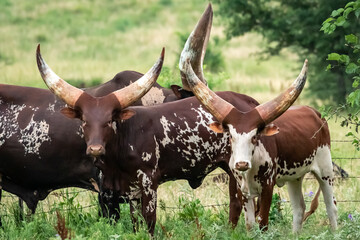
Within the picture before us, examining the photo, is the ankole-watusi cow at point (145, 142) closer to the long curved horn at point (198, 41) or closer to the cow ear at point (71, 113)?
the cow ear at point (71, 113)

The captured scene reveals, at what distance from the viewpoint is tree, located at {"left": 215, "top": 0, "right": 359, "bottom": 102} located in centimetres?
1620

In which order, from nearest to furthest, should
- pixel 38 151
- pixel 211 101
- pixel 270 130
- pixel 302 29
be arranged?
1. pixel 270 130
2. pixel 211 101
3. pixel 38 151
4. pixel 302 29

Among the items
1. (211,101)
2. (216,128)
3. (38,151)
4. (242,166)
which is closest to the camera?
(242,166)

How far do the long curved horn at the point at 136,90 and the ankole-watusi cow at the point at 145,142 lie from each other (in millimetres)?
20

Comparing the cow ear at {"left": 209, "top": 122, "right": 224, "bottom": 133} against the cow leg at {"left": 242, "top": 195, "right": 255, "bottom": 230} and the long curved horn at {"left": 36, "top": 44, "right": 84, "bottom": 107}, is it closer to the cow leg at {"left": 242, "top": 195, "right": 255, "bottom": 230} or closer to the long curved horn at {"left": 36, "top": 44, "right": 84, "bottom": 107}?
the cow leg at {"left": 242, "top": 195, "right": 255, "bottom": 230}

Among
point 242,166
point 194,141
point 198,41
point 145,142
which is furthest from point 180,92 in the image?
point 242,166

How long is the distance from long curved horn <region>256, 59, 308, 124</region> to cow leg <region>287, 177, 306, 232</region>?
127 centimetres

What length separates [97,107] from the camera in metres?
7.05

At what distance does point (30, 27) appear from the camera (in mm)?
31688

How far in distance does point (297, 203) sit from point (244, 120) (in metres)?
1.60

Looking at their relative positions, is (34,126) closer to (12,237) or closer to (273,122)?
(12,237)

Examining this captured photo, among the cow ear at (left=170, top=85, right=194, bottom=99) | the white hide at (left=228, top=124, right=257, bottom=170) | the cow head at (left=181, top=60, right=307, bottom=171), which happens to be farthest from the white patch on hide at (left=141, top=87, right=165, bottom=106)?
the white hide at (left=228, top=124, right=257, bottom=170)

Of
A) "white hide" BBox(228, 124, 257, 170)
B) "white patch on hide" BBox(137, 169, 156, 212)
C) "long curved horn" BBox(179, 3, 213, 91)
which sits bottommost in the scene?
"white patch on hide" BBox(137, 169, 156, 212)

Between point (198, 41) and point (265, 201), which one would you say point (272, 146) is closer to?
point (265, 201)
